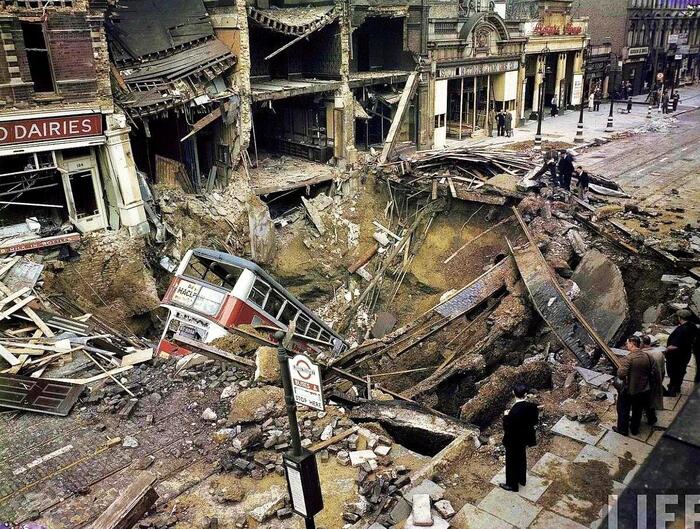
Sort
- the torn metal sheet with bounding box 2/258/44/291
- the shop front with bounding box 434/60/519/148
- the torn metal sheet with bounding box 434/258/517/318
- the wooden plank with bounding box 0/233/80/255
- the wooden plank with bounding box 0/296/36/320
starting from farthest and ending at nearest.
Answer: the shop front with bounding box 434/60/519/148, the wooden plank with bounding box 0/233/80/255, the torn metal sheet with bounding box 2/258/44/291, the torn metal sheet with bounding box 434/258/517/318, the wooden plank with bounding box 0/296/36/320

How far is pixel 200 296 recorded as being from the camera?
1277 centimetres

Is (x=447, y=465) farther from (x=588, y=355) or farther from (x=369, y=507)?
(x=588, y=355)

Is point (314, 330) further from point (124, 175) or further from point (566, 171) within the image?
point (566, 171)

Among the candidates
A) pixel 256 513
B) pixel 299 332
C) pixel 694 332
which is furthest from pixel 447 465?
pixel 299 332

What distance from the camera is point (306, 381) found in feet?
21.2

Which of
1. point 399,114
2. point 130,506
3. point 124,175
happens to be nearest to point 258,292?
point 130,506

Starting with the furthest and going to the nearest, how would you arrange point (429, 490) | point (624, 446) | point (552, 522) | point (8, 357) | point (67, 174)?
point (67, 174), point (8, 357), point (624, 446), point (429, 490), point (552, 522)

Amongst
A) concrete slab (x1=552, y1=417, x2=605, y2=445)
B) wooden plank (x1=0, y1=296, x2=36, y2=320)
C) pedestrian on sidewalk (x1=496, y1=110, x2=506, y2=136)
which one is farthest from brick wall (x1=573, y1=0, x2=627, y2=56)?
wooden plank (x1=0, y1=296, x2=36, y2=320)

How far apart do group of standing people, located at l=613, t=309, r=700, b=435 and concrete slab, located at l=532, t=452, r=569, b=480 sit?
1174 millimetres

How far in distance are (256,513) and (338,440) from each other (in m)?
1.85

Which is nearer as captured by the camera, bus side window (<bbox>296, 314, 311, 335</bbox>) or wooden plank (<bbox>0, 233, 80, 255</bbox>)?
bus side window (<bbox>296, 314, 311, 335</bbox>)

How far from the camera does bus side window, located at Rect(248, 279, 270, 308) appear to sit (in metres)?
12.9

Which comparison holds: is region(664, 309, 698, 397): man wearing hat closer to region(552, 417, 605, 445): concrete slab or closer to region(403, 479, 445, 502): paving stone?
region(552, 417, 605, 445): concrete slab

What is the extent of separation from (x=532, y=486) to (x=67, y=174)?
1533 centimetres
